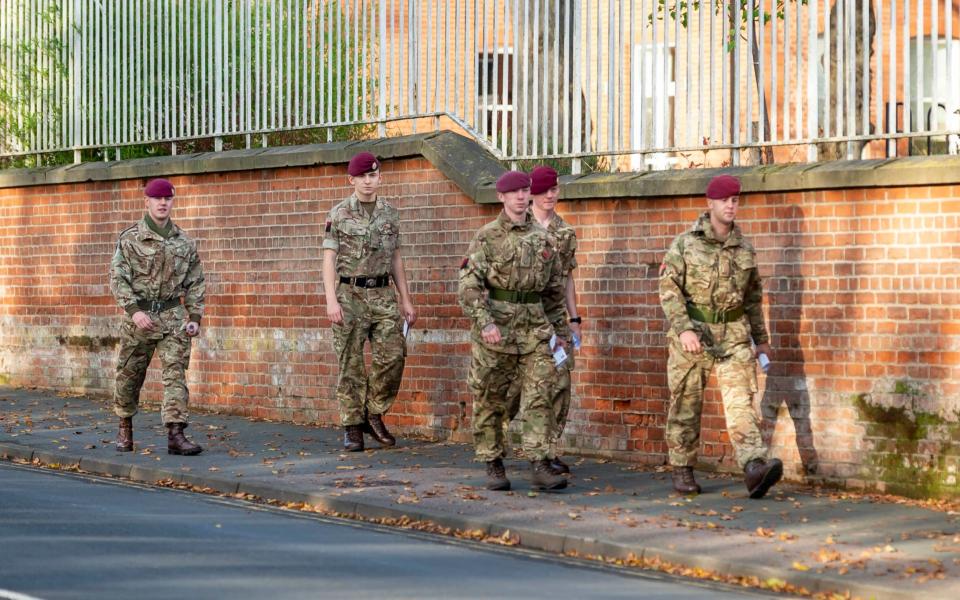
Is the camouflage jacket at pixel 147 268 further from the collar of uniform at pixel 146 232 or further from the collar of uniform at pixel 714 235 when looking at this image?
the collar of uniform at pixel 714 235

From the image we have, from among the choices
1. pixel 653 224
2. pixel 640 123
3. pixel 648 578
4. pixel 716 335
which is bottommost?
pixel 648 578

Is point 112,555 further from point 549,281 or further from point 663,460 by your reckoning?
point 663,460

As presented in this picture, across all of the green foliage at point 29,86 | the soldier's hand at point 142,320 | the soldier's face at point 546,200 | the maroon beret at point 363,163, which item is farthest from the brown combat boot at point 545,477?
the green foliage at point 29,86

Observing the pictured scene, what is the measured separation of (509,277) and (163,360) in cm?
333

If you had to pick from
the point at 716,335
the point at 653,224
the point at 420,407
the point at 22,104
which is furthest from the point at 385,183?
the point at 22,104

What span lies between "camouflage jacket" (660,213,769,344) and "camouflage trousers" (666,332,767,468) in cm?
25

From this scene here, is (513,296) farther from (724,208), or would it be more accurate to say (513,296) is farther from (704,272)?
(724,208)

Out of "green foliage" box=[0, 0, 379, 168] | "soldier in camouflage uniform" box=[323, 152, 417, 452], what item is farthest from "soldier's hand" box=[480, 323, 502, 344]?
"green foliage" box=[0, 0, 379, 168]

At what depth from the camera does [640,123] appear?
1295 centimetres

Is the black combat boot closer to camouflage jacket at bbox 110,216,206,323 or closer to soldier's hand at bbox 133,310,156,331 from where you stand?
camouflage jacket at bbox 110,216,206,323

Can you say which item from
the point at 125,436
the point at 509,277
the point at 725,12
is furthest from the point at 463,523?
the point at 725,12

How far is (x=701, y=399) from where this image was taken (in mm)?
10844

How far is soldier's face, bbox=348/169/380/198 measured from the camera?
12.7 m

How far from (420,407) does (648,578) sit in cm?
609
